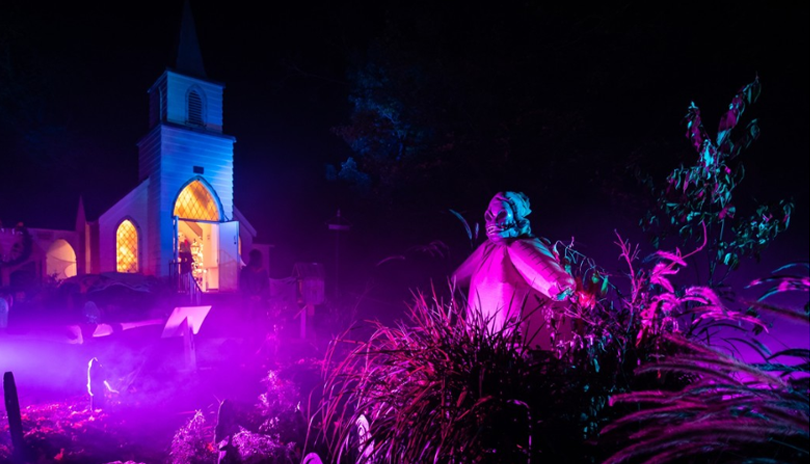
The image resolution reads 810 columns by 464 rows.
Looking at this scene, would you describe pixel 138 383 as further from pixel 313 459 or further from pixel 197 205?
pixel 197 205

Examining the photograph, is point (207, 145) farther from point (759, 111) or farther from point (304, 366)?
point (759, 111)

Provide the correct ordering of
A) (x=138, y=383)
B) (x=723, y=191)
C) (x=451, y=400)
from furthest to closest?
1. (x=138, y=383)
2. (x=723, y=191)
3. (x=451, y=400)

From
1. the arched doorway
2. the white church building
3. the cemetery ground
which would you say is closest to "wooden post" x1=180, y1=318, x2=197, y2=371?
the cemetery ground

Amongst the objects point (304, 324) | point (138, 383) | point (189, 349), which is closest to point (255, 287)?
point (304, 324)

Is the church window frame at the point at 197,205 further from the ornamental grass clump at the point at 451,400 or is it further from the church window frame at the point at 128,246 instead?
the ornamental grass clump at the point at 451,400

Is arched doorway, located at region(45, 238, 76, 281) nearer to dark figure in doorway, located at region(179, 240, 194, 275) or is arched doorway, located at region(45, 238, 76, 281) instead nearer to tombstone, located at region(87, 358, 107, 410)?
dark figure in doorway, located at region(179, 240, 194, 275)

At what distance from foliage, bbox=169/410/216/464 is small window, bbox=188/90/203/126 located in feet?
40.1

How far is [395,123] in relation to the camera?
12.0 m

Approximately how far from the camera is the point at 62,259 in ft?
49.5

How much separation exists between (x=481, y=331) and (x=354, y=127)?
425 inches

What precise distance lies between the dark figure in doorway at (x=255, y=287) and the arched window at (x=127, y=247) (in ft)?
21.5

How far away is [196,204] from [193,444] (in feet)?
40.8

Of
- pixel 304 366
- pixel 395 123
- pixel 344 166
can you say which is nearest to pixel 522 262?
pixel 304 366

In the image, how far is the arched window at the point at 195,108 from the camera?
1611 centimetres
